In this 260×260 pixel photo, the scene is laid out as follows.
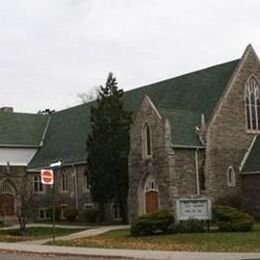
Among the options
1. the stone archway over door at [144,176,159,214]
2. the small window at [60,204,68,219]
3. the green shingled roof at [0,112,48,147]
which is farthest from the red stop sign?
the green shingled roof at [0,112,48,147]

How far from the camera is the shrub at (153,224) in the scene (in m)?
31.4

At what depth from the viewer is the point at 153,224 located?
31750 millimetres

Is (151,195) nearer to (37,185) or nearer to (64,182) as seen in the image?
(64,182)

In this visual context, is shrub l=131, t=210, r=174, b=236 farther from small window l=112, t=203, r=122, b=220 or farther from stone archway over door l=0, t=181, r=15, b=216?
stone archway over door l=0, t=181, r=15, b=216

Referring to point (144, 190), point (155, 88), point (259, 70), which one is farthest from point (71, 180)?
point (259, 70)

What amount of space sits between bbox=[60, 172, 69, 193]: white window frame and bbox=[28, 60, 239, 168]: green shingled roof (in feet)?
3.93

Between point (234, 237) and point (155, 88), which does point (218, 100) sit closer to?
point (155, 88)

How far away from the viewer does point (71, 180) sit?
5338 cm

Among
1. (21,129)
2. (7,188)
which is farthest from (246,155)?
(21,129)

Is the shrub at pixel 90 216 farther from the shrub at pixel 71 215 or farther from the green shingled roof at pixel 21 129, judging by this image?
the green shingled roof at pixel 21 129

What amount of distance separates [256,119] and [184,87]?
6.11 m

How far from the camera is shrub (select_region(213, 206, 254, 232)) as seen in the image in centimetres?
3086

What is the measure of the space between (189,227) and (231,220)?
1.94 metres

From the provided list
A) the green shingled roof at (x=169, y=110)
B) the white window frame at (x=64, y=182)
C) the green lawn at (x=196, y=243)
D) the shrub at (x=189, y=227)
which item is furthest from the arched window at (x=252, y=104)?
the white window frame at (x=64, y=182)
